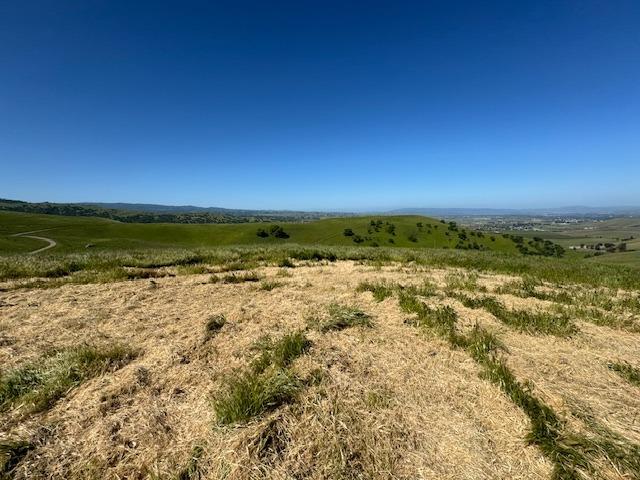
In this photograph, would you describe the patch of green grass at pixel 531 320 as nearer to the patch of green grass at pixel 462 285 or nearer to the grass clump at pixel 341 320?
the patch of green grass at pixel 462 285

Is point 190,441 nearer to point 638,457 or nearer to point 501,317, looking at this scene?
point 638,457

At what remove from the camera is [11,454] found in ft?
9.84

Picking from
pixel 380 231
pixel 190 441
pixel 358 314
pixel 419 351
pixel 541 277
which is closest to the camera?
pixel 190 441

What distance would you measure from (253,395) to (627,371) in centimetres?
540

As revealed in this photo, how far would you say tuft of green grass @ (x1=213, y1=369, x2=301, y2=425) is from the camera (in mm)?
3455

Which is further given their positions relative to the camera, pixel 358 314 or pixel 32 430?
pixel 358 314

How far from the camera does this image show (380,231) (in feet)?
331

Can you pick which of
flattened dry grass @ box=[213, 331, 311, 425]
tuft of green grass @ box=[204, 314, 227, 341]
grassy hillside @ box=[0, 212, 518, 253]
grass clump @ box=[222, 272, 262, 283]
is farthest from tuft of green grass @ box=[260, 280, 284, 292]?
grassy hillside @ box=[0, 212, 518, 253]

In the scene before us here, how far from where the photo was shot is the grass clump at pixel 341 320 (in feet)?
20.1

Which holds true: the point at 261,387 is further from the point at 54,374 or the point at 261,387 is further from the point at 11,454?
the point at 54,374

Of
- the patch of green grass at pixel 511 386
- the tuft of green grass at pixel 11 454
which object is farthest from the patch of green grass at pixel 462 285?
the tuft of green grass at pixel 11 454

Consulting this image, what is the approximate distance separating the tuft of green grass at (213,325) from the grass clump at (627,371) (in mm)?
6457

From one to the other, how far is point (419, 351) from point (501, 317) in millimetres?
2784

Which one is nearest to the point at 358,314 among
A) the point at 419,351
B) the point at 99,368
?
the point at 419,351
